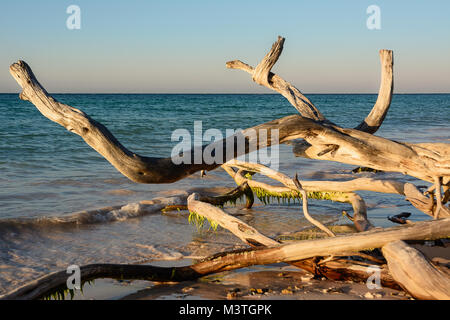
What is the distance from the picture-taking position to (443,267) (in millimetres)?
3652

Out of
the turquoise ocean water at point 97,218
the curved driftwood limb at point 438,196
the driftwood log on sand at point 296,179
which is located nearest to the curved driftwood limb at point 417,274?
the driftwood log on sand at point 296,179

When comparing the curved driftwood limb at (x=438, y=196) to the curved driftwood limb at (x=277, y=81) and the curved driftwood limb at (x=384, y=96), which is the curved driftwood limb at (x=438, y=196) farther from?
the curved driftwood limb at (x=277, y=81)

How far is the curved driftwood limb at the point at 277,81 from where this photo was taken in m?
4.52

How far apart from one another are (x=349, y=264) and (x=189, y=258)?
179cm

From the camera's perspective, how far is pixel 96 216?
6.75 metres

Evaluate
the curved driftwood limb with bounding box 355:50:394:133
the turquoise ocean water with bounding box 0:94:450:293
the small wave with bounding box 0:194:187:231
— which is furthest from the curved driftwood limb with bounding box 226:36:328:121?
the small wave with bounding box 0:194:187:231

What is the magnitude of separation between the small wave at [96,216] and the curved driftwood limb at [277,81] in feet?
9.92

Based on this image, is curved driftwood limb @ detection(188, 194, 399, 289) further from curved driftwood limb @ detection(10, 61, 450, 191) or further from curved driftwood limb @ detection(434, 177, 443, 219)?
curved driftwood limb @ detection(434, 177, 443, 219)

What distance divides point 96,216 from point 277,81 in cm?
342

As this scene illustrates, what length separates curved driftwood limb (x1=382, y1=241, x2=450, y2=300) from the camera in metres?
3.32

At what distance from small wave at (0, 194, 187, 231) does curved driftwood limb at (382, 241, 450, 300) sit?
424cm

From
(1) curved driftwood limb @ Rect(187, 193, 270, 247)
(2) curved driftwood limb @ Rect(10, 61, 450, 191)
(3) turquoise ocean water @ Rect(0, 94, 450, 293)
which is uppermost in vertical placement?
(2) curved driftwood limb @ Rect(10, 61, 450, 191)
